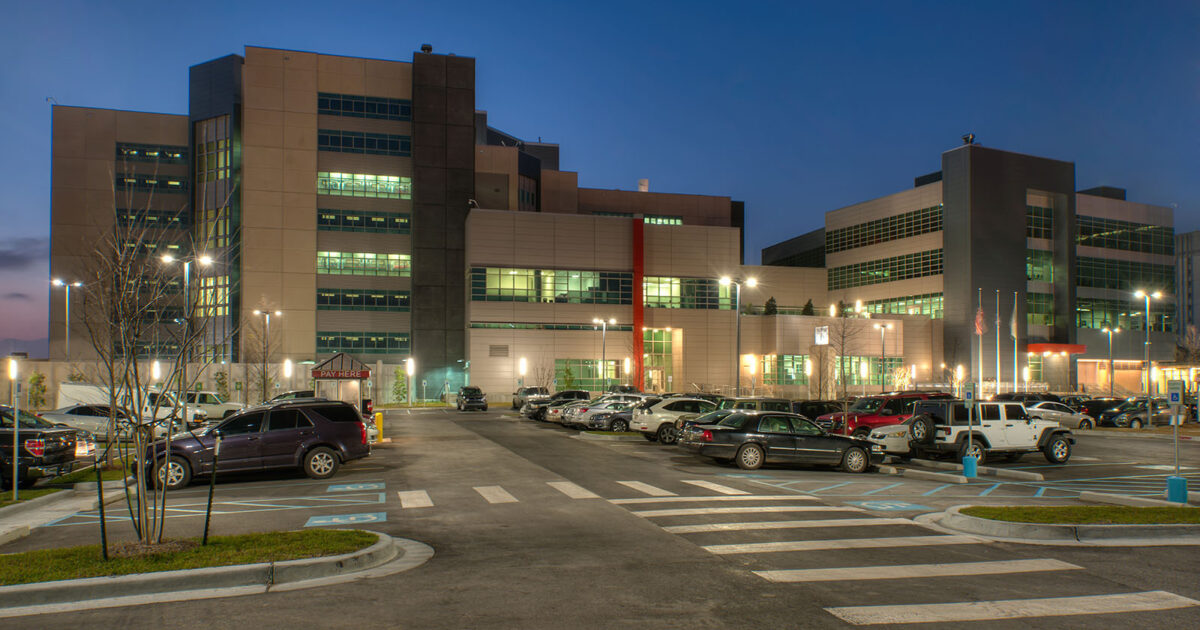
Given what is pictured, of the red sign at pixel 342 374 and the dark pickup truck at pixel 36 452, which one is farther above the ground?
the red sign at pixel 342 374

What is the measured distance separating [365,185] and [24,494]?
59906 mm

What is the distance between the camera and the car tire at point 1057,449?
22672 mm

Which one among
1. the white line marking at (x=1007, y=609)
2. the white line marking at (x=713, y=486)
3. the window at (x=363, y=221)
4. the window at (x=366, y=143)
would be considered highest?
the window at (x=366, y=143)

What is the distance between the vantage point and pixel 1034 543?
1074 centimetres

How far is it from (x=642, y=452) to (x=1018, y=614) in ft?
58.6

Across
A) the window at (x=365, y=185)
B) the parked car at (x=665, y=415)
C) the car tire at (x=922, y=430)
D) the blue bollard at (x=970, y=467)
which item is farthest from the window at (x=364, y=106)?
the blue bollard at (x=970, y=467)

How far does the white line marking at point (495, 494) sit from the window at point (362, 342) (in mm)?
57332

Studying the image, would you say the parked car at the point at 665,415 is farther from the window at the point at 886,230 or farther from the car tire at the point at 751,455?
the window at the point at 886,230

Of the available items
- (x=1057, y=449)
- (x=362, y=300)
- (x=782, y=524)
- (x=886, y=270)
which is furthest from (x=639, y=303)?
(x=782, y=524)

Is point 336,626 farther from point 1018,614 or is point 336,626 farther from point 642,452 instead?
point 642,452

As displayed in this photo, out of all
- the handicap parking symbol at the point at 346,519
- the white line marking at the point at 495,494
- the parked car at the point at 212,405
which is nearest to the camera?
the handicap parking symbol at the point at 346,519

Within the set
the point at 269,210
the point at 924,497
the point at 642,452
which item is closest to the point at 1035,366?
the point at 642,452

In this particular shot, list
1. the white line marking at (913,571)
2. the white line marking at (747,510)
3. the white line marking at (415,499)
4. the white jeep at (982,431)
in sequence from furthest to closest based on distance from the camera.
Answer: the white jeep at (982,431) < the white line marking at (415,499) < the white line marking at (747,510) < the white line marking at (913,571)

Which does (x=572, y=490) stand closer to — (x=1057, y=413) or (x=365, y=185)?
(x=1057, y=413)
